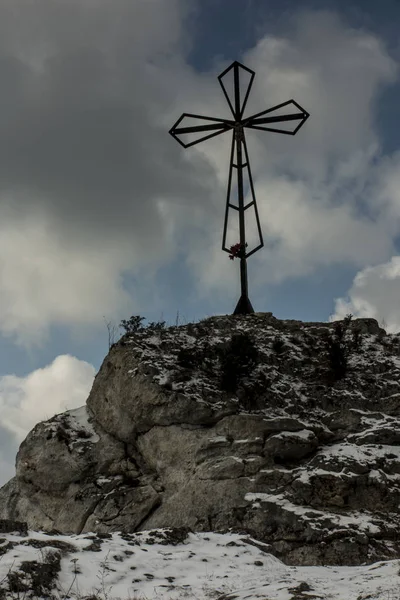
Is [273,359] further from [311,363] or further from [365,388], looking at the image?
[365,388]

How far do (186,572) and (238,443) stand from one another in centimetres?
539

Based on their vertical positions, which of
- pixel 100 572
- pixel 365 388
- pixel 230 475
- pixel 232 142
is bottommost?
pixel 100 572

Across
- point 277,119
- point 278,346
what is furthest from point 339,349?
point 277,119

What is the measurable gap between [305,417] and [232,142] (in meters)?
9.81

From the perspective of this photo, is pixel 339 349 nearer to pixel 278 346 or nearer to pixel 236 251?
pixel 278 346

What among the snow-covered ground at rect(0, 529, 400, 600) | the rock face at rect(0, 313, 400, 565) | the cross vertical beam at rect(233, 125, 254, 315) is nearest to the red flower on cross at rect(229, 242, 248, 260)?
the cross vertical beam at rect(233, 125, 254, 315)

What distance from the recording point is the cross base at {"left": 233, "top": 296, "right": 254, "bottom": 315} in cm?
1961

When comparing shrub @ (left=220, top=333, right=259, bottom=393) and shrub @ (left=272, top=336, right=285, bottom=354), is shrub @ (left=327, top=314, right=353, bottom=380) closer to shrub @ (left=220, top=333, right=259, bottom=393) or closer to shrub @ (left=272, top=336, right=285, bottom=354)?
shrub @ (left=272, top=336, right=285, bottom=354)

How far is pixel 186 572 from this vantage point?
9.51 metres

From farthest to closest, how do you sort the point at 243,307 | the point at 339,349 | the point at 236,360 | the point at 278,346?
the point at 243,307 → the point at 278,346 → the point at 339,349 → the point at 236,360

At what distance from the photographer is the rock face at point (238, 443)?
1348 centimetres

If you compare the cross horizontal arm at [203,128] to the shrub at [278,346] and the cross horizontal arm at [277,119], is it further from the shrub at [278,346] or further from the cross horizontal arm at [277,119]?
the shrub at [278,346]

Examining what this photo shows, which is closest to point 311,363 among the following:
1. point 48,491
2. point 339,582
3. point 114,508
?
point 114,508

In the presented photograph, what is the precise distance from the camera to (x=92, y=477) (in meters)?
16.0
